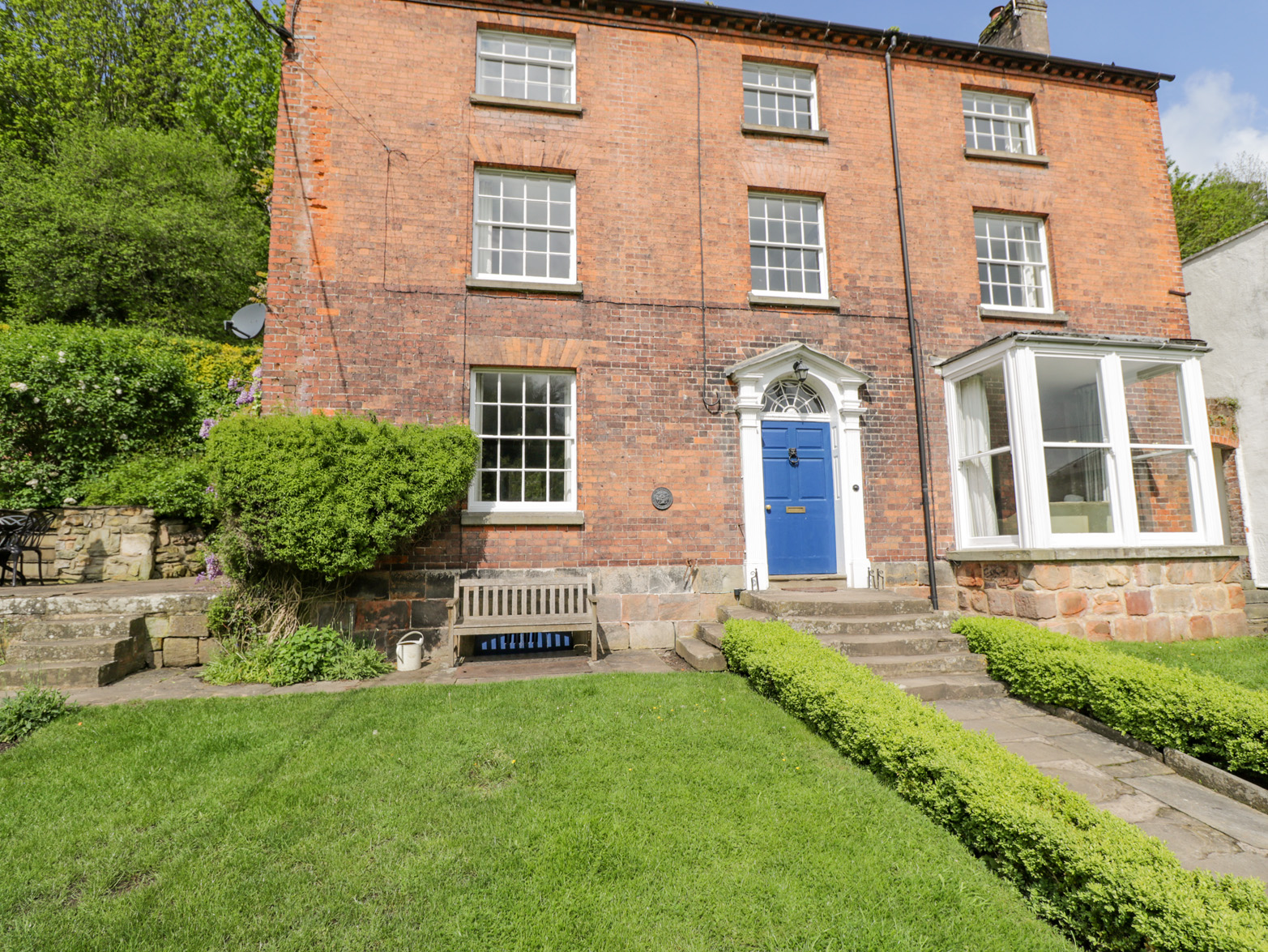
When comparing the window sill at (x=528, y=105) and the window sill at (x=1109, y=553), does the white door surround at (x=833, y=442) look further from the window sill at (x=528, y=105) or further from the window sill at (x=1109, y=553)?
the window sill at (x=528, y=105)

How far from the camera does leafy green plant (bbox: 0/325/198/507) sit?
1002 cm

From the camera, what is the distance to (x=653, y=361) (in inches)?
323

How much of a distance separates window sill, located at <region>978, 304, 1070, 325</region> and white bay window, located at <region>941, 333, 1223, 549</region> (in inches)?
46.5

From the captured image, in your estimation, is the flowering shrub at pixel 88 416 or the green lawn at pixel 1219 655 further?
the flowering shrub at pixel 88 416

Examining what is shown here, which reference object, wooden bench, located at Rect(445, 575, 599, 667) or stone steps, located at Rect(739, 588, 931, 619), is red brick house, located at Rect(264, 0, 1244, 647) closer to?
wooden bench, located at Rect(445, 575, 599, 667)

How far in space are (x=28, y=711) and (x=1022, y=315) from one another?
40.5 feet

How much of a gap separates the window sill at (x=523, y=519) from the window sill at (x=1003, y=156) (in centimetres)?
829


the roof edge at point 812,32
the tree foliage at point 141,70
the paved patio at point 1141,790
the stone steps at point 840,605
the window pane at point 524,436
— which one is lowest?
the paved patio at point 1141,790

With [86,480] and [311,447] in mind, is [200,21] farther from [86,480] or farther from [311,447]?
[311,447]

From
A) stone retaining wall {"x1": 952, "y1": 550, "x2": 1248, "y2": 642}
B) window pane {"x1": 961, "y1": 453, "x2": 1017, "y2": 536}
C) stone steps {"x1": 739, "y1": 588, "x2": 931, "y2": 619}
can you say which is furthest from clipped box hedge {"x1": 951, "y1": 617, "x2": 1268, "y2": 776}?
window pane {"x1": 961, "y1": 453, "x2": 1017, "y2": 536}

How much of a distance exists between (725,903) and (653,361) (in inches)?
258

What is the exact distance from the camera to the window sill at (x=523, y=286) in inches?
311

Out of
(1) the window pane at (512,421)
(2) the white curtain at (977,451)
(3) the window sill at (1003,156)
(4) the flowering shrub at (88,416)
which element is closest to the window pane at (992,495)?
(2) the white curtain at (977,451)

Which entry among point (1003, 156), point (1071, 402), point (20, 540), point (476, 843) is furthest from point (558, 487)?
point (1003, 156)
